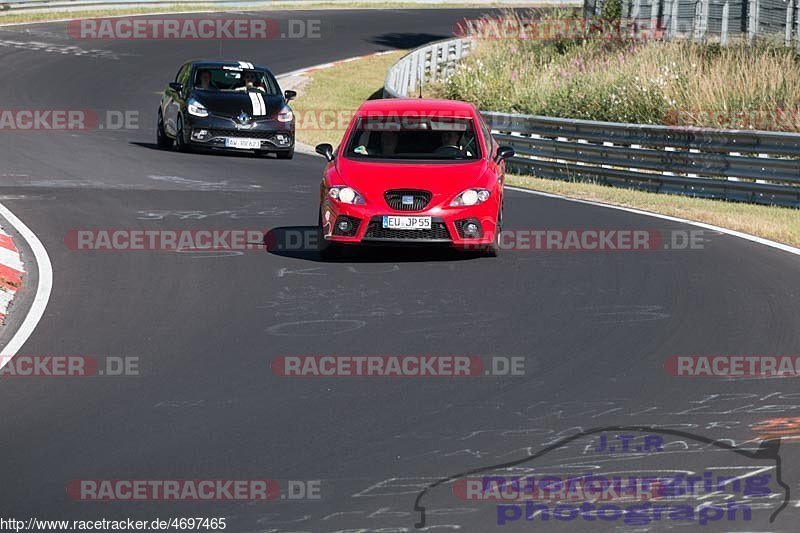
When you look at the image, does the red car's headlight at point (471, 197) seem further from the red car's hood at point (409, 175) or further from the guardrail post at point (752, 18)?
the guardrail post at point (752, 18)

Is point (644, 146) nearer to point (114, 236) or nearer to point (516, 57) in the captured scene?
point (114, 236)

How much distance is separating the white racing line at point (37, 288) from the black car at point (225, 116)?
7674mm

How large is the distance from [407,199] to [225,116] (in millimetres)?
11750

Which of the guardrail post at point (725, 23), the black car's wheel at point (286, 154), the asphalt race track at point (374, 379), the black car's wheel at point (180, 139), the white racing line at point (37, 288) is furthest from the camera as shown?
the guardrail post at point (725, 23)

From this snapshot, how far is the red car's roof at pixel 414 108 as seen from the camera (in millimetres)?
14273

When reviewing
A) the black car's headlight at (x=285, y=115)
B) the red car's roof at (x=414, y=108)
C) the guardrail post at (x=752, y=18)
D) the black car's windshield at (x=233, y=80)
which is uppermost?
the red car's roof at (x=414, y=108)

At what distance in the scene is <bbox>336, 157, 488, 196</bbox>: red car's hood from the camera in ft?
43.4

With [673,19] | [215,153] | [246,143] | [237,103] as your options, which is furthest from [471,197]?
[673,19]

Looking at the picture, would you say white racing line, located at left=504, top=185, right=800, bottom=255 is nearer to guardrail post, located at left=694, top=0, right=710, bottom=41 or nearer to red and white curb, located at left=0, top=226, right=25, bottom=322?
red and white curb, located at left=0, top=226, right=25, bottom=322

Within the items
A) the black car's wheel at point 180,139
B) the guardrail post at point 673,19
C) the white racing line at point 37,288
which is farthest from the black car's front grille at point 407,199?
the guardrail post at point 673,19

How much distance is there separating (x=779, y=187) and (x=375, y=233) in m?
8.09

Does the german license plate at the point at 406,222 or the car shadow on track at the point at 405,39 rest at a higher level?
the german license plate at the point at 406,222

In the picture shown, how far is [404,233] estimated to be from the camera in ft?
43.0

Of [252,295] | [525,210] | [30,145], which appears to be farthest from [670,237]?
[30,145]
